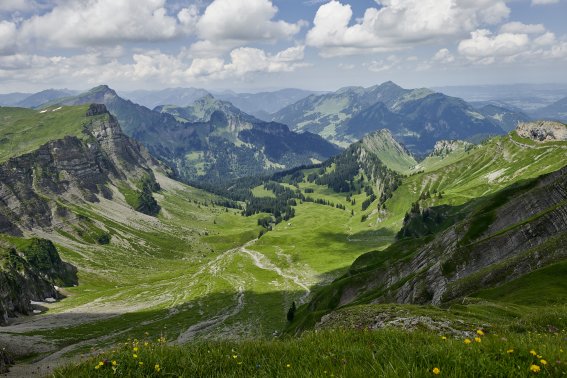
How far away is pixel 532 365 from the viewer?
727cm

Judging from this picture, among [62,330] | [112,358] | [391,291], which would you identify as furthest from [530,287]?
[62,330]

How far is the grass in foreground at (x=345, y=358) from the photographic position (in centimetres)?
761

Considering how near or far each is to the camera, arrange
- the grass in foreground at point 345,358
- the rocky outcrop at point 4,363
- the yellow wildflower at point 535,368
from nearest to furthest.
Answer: the yellow wildflower at point 535,368 → the grass in foreground at point 345,358 → the rocky outcrop at point 4,363

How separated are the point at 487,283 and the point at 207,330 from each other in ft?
372

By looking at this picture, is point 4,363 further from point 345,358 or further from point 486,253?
point 345,358

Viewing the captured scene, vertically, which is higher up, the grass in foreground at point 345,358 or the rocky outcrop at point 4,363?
the grass in foreground at point 345,358

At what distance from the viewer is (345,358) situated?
9055 millimetres

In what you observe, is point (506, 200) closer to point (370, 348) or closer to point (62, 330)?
point (370, 348)

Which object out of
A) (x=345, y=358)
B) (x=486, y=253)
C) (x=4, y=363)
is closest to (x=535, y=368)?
(x=345, y=358)

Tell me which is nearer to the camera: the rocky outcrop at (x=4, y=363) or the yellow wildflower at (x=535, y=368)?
the yellow wildflower at (x=535, y=368)

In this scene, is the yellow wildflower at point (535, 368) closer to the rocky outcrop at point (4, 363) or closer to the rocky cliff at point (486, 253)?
the rocky cliff at point (486, 253)

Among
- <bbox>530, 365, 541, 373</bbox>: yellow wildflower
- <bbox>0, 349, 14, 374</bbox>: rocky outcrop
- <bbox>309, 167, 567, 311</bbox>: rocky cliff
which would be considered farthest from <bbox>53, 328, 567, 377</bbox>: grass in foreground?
Result: <bbox>0, 349, 14, 374</bbox>: rocky outcrop

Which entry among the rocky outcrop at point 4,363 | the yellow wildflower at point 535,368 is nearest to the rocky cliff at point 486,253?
the yellow wildflower at point 535,368

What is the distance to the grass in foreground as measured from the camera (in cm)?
761
